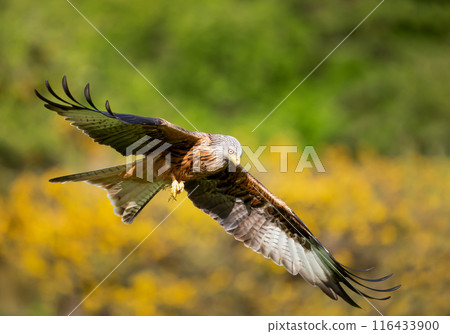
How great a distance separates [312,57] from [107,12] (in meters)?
5.40

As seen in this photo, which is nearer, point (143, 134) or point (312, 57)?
point (143, 134)

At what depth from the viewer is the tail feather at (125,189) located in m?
5.52

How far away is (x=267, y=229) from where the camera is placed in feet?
20.3

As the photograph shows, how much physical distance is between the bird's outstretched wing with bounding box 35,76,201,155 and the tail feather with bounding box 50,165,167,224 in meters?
0.54

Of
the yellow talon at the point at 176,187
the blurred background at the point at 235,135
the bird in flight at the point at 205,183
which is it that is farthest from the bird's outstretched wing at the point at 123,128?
the blurred background at the point at 235,135

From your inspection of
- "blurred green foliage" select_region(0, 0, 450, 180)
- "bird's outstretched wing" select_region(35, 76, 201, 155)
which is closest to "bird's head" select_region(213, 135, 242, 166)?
"bird's outstretched wing" select_region(35, 76, 201, 155)

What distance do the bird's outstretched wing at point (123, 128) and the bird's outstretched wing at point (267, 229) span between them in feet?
3.33

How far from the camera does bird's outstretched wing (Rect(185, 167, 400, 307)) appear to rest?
600cm

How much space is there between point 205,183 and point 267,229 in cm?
81

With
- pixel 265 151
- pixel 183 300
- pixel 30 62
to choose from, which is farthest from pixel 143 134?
pixel 30 62

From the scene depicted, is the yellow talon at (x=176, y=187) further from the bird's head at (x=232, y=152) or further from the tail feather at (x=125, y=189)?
the bird's head at (x=232, y=152)

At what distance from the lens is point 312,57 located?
51.9ft
